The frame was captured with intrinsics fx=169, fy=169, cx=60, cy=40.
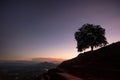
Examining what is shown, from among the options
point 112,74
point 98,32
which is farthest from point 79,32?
point 112,74

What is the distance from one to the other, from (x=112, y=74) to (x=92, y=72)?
460 centimetres

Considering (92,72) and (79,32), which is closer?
(92,72)

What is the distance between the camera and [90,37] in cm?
6431

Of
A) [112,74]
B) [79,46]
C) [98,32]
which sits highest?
[98,32]

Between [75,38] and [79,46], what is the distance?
12.5 ft

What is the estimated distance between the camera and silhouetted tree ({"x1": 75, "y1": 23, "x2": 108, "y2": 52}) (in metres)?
64.5

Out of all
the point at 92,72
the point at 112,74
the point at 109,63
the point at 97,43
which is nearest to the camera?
the point at 112,74

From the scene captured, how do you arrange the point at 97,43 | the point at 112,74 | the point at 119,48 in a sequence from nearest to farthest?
the point at 112,74 < the point at 119,48 < the point at 97,43

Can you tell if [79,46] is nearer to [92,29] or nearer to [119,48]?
[92,29]

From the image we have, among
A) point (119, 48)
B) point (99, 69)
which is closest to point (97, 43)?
point (119, 48)

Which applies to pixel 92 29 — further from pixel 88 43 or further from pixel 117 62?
pixel 117 62

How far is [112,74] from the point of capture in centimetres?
2695

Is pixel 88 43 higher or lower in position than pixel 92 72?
higher

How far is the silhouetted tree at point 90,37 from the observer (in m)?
64.5
